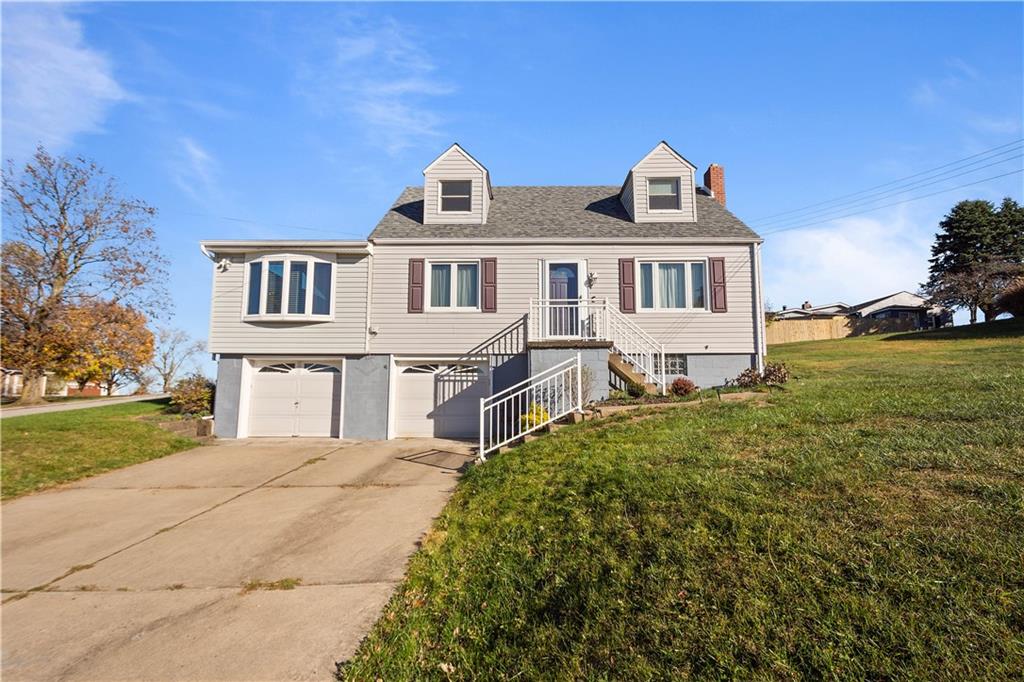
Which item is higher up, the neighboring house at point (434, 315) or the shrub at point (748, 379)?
the neighboring house at point (434, 315)

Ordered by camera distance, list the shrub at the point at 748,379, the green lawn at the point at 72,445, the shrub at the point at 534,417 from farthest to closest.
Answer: the shrub at the point at 748,379 → the shrub at the point at 534,417 → the green lawn at the point at 72,445

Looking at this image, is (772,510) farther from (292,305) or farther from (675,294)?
(292,305)

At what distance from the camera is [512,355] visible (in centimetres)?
1291

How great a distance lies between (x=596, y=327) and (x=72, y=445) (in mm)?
12126

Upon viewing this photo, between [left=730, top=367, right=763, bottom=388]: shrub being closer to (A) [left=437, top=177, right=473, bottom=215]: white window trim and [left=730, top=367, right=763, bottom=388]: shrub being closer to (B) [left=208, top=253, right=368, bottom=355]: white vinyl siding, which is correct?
(A) [left=437, top=177, right=473, bottom=215]: white window trim

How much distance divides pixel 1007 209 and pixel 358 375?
178 ft

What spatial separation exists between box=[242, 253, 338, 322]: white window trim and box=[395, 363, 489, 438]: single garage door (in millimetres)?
2793

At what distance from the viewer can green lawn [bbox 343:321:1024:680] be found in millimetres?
2547

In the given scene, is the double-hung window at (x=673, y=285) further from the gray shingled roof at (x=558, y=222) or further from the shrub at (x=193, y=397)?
the shrub at (x=193, y=397)

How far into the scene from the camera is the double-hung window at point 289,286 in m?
13.0

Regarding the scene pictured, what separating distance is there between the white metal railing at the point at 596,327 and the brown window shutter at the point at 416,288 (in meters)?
3.25

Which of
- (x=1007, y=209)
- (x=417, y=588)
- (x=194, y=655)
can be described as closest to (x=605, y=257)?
(x=417, y=588)

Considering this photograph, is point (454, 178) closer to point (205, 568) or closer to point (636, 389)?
point (636, 389)

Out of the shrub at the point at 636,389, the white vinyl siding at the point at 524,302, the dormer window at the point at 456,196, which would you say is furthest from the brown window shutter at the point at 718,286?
the dormer window at the point at 456,196
